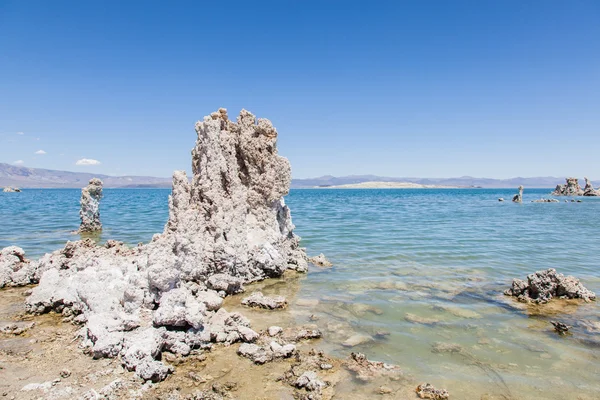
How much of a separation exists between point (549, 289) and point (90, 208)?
24716 mm

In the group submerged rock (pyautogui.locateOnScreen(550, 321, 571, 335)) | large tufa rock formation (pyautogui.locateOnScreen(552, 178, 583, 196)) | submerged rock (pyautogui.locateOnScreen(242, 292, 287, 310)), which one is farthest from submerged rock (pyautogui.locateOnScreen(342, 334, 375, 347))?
large tufa rock formation (pyautogui.locateOnScreen(552, 178, 583, 196))

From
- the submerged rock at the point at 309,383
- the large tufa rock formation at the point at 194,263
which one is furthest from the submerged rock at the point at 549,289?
the submerged rock at the point at 309,383

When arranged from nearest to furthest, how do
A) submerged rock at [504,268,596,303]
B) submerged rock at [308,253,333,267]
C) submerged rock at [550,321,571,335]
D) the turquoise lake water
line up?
the turquoise lake water, submerged rock at [550,321,571,335], submerged rock at [504,268,596,303], submerged rock at [308,253,333,267]

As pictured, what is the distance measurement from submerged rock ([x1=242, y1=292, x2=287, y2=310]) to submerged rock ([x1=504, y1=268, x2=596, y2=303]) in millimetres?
6815

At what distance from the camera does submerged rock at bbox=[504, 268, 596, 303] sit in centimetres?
1041

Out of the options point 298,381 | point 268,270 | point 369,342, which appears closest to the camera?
point 298,381

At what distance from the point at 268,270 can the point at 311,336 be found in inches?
189

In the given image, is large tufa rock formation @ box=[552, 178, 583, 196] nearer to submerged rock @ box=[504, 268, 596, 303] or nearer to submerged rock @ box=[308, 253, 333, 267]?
submerged rock @ box=[504, 268, 596, 303]

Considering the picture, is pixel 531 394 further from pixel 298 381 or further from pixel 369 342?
pixel 298 381

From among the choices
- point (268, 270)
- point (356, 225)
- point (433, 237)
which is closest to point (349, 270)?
point (268, 270)

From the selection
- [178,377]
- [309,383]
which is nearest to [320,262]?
[309,383]

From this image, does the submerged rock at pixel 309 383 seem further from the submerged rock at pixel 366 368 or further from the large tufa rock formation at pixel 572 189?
the large tufa rock formation at pixel 572 189

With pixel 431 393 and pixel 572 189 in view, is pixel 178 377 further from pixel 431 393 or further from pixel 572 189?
pixel 572 189

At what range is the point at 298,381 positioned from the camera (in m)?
5.80
